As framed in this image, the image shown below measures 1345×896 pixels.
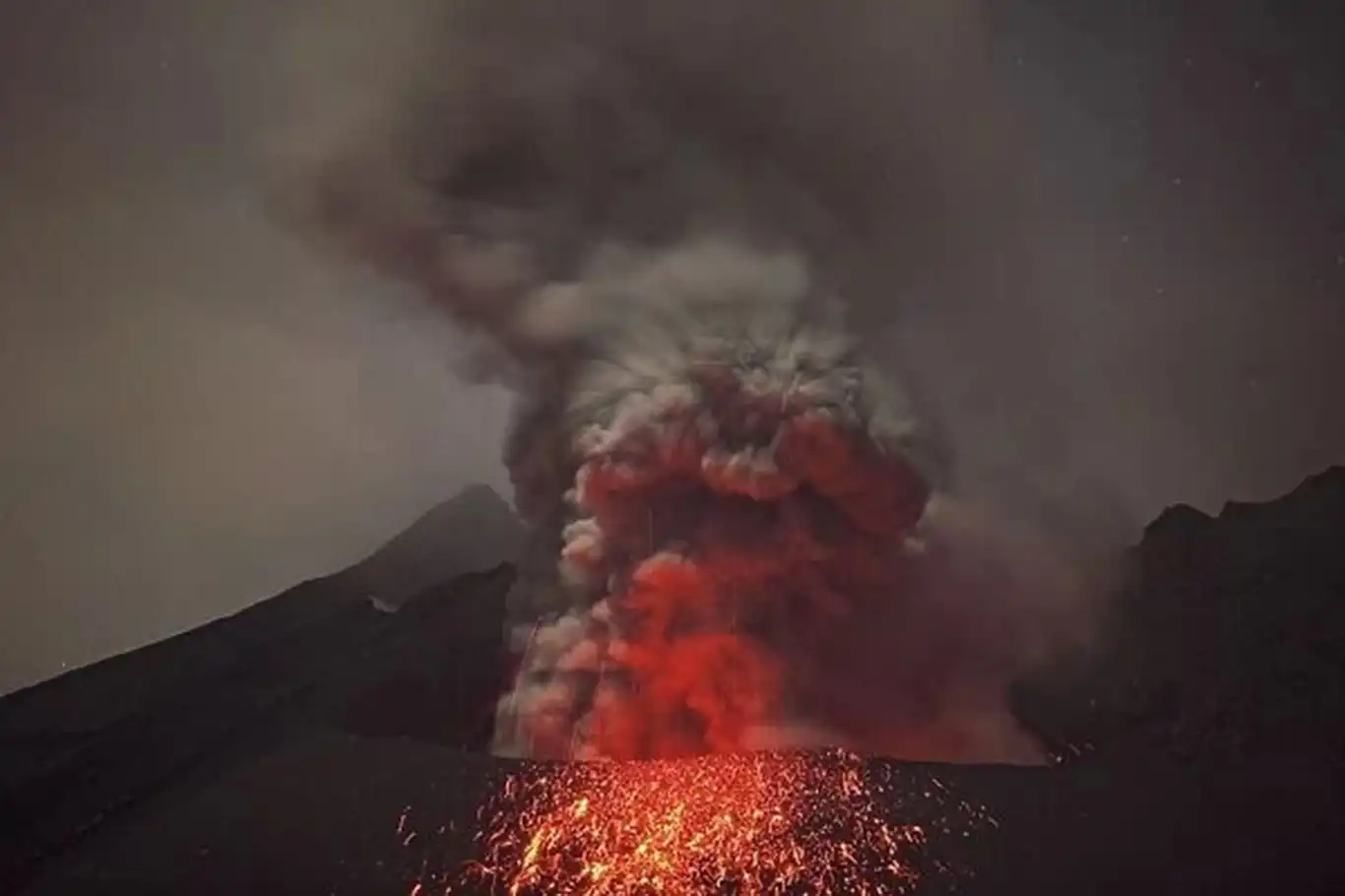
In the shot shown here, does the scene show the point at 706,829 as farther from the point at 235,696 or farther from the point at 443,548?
the point at 443,548

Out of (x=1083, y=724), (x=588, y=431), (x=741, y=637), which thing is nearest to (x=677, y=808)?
(x=741, y=637)

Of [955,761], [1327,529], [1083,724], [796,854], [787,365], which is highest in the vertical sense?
[1327,529]

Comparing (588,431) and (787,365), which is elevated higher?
(787,365)

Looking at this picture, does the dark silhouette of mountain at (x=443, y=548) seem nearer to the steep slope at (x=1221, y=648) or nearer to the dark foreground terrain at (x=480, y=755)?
the dark foreground terrain at (x=480, y=755)

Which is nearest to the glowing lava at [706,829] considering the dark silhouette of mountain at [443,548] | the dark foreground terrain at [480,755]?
the dark foreground terrain at [480,755]

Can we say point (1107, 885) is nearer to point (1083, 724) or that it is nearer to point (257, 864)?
point (1083, 724)

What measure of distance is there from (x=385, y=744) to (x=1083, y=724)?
505 inches

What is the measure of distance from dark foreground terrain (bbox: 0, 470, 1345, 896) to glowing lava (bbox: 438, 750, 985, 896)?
14.3 inches

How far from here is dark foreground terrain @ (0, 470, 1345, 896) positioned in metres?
12.5

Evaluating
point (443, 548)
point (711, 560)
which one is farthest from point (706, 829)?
point (443, 548)

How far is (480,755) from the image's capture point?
16328mm

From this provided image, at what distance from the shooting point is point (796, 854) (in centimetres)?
1182

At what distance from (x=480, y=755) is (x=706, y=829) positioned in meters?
5.16

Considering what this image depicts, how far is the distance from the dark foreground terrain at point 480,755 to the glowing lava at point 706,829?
364 mm
